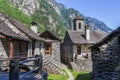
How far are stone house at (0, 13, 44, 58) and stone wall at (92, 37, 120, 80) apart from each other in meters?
8.68

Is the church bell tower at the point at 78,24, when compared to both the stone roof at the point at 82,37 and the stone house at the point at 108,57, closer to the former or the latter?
the stone roof at the point at 82,37

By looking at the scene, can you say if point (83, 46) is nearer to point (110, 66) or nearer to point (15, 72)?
point (110, 66)

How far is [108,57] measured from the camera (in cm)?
1903

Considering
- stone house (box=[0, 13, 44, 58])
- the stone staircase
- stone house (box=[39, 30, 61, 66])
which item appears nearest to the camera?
stone house (box=[0, 13, 44, 58])

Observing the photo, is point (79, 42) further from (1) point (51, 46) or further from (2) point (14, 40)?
(2) point (14, 40)

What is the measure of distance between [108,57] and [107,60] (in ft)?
0.69

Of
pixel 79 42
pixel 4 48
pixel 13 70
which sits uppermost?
pixel 79 42

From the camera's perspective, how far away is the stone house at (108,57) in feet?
61.3

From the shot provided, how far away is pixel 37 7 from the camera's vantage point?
142500 millimetres

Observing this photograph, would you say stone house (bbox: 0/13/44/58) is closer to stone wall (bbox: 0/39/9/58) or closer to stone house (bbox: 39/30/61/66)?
stone wall (bbox: 0/39/9/58)

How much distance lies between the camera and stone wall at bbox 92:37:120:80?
61.6 feet

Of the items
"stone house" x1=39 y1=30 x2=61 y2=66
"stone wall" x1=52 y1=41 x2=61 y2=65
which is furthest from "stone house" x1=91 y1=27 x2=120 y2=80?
"stone wall" x1=52 y1=41 x2=61 y2=65

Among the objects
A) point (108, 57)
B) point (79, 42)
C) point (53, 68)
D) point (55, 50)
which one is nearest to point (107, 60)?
point (108, 57)

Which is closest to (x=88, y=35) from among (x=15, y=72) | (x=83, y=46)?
(x=83, y=46)
